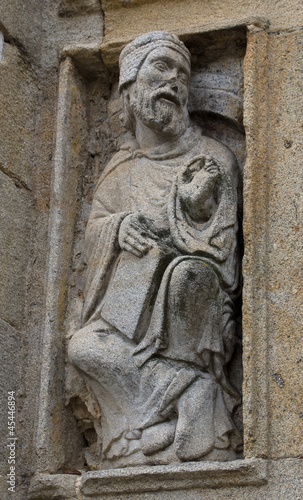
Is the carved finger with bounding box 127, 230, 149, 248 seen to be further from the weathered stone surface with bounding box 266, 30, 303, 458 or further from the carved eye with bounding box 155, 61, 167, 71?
the carved eye with bounding box 155, 61, 167, 71

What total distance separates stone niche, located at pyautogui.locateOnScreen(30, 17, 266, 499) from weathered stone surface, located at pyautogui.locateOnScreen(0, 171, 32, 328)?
16cm

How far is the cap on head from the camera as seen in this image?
5.28 metres

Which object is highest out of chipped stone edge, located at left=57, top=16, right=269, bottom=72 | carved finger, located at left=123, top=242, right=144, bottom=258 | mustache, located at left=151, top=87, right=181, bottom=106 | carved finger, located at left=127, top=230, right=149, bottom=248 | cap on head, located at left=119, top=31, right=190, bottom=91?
chipped stone edge, located at left=57, top=16, right=269, bottom=72

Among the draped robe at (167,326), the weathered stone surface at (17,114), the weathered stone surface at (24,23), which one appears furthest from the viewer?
the weathered stone surface at (24,23)

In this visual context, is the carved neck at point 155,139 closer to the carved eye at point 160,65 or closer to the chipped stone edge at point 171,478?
the carved eye at point 160,65

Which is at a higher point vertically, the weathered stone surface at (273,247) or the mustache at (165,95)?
the mustache at (165,95)

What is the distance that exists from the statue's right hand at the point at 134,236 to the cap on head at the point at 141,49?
0.76 meters

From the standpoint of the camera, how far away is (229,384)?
487 centimetres

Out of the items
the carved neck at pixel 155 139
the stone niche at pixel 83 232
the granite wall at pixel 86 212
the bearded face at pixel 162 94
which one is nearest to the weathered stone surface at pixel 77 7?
the granite wall at pixel 86 212

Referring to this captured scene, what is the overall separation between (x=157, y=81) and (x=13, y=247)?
3.59 feet

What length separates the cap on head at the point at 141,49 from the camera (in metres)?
5.28

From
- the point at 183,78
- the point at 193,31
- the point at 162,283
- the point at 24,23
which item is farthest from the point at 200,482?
the point at 24,23

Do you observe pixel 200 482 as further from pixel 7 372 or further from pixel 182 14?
pixel 182 14

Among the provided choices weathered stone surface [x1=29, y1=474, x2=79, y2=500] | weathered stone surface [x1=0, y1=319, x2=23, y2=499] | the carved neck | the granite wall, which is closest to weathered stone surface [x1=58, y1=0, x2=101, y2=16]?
the granite wall
